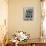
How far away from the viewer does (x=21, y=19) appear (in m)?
4.09

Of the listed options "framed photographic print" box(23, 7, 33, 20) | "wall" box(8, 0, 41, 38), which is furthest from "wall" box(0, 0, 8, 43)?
"framed photographic print" box(23, 7, 33, 20)

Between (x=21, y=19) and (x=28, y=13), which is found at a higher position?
(x=28, y=13)

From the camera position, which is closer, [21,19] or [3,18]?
[3,18]

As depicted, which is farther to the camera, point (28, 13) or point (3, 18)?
point (28, 13)

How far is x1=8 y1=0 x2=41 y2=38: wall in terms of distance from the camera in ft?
13.1

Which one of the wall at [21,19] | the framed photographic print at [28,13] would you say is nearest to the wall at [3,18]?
the wall at [21,19]

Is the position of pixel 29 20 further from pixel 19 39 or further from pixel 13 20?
pixel 19 39

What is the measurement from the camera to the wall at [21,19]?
13.1 feet

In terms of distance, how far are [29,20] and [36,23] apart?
0.68 feet

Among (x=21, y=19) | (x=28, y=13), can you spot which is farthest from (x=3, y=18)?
(x=28, y=13)

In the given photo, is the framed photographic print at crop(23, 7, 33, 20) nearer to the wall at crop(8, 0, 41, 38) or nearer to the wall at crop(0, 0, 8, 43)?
the wall at crop(8, 0, 41, 38)

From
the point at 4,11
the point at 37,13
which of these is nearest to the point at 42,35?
the point at 37,13

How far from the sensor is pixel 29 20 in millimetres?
4031

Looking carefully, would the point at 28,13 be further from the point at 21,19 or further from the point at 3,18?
the point at 3,18
